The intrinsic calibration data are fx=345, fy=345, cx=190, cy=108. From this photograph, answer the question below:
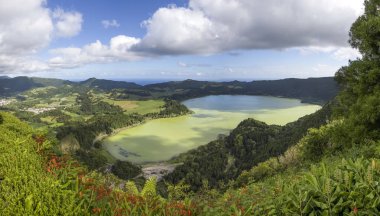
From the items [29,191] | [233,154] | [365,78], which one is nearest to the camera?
[29,191]

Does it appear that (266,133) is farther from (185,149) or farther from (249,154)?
(185,149)

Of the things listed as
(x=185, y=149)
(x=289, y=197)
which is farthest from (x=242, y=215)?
(x=185, y=149)

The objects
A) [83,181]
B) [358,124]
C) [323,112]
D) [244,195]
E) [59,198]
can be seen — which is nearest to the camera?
[59,198]

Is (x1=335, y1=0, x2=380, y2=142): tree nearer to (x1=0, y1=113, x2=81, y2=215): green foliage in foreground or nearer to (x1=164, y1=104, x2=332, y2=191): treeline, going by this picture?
(x1=0, y1=113, x2=81, y2=215): green foliage in foreground

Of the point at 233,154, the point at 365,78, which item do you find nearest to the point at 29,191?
the point at 365,78

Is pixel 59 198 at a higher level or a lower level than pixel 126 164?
higher

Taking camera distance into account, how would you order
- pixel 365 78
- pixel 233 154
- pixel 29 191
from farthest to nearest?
pixel 233 154
pixel 365 78
pixel 29 191

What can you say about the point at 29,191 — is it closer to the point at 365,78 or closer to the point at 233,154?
the point at 365,78

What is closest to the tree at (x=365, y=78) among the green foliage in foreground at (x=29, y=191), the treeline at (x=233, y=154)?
the green foliage in foreground at (x=29, y=191)
